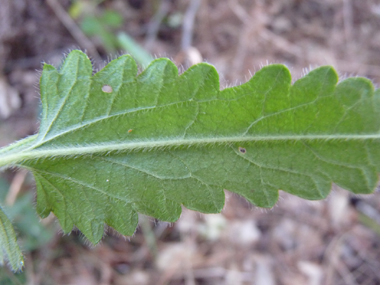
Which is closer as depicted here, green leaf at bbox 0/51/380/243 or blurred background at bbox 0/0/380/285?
green leaf at bbox 0/51/380/243

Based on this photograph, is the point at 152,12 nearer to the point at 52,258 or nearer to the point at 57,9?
the point at 57,9

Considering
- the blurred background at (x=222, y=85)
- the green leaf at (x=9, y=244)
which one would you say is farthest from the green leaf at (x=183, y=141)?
the blurred background at (x=222, y=85)

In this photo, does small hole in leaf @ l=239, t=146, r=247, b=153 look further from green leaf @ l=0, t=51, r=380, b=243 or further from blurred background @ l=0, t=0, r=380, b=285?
blurred background @ l=0, t=0, r=380, b=285

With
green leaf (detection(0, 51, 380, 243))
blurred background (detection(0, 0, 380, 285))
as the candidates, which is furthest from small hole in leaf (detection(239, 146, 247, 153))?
blurred background (detection(0, 0, 380, 285))

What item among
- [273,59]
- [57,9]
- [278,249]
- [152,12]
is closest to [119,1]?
[152,12]

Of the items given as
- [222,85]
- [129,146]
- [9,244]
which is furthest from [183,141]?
[222,85]
